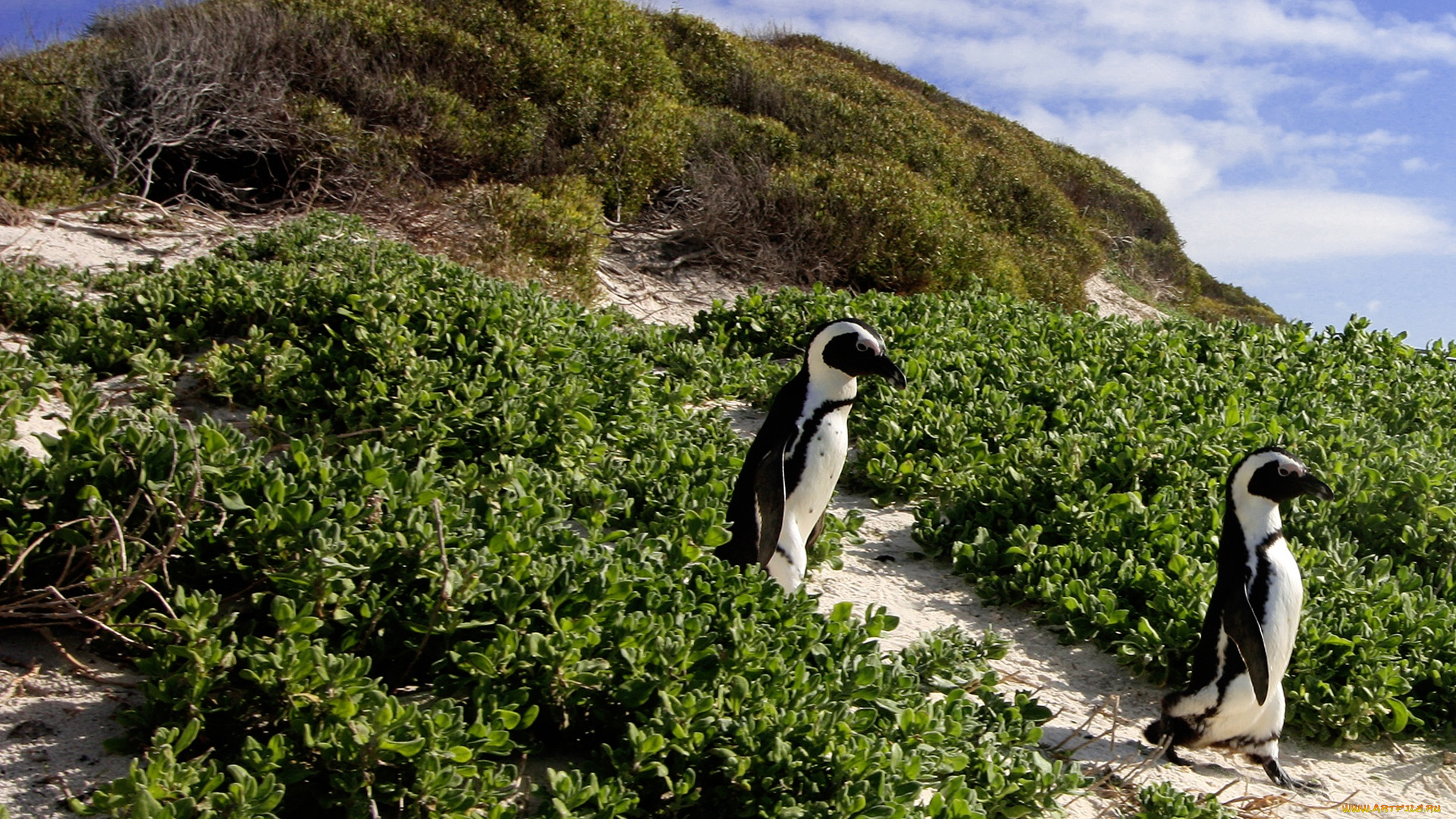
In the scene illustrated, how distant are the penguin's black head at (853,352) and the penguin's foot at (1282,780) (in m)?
1.98

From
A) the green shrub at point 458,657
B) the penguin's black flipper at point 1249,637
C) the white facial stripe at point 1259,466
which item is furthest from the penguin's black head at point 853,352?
the penguin's black flipper at point 1249,637

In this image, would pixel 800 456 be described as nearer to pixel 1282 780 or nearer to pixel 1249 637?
pixel 1249 637

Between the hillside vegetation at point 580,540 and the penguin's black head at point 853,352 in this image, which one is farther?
the penguin's black head at point 853,352

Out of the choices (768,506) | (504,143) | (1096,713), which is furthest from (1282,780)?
(504,143)

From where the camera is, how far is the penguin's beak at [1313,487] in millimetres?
3898

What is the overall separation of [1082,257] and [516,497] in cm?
1533

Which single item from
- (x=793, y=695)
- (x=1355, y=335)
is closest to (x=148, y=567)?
(x=793, y=695)

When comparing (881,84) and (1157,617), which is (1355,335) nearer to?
(1157,617)

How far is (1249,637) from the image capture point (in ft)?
12.8

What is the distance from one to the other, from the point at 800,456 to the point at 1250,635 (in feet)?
5.94

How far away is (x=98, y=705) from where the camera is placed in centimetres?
323

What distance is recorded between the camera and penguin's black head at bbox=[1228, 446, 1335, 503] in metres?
3.99

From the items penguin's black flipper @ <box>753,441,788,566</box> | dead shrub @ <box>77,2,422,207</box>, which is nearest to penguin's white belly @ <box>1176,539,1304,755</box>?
penguin's black flipper @ <box>753,441,788,566</box>

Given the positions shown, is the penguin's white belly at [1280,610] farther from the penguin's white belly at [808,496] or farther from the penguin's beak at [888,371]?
the penguin's white belly at [808,496]
